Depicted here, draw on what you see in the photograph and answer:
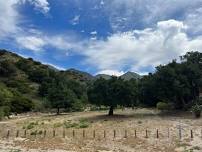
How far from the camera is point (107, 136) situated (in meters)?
45.5

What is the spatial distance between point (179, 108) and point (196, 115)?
1470 centimetres

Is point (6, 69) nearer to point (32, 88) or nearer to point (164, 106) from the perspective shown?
point (32, 88)

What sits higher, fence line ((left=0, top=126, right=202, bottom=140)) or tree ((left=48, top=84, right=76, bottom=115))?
tree ((left=48, top=84, right=76, bottom=115))

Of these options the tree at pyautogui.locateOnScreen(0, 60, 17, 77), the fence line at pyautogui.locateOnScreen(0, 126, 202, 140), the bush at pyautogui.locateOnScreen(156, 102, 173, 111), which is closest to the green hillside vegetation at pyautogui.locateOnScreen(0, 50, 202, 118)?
the bush at pyautogui.locateOnScreen(156, 102, 173, 111)

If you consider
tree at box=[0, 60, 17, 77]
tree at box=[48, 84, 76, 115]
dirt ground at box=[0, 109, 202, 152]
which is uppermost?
tree at box=[0, 60, 17, 77]

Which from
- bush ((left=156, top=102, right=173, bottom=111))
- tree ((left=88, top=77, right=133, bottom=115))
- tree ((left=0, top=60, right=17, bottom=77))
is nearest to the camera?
tree ((left=88, top=77, right=133, bottom=115))

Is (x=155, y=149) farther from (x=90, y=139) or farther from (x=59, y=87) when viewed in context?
(x=59, y=87)

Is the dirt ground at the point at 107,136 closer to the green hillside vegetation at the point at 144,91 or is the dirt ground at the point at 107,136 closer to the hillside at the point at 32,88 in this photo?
the green hillside vegetation at the point at 144,91

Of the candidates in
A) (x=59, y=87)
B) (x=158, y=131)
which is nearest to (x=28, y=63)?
(x=59, y=87)

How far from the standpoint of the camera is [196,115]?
5850 cm

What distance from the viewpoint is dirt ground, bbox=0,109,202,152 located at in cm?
4028

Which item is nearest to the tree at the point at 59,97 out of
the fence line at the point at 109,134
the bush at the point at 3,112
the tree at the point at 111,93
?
the bush at the point at 3,112

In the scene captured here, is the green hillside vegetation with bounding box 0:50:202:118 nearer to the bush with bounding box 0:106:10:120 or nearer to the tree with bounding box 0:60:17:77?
the bush with bounding box 0:106:10:120

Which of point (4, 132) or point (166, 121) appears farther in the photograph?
point (166, 121)
